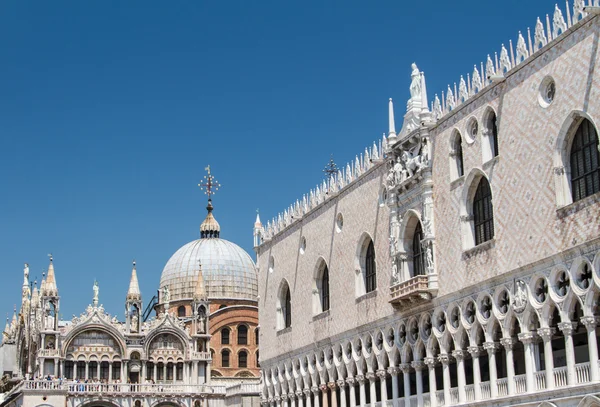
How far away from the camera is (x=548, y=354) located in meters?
26.9

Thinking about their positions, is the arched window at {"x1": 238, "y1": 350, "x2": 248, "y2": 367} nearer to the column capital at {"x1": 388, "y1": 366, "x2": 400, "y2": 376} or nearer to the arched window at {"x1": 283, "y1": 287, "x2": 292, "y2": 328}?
the arched window at {"x1": 283, "y1": 287, "x2": 292, "y2": 328}

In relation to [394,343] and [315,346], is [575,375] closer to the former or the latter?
[394,343]

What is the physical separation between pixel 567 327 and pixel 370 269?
538 inches

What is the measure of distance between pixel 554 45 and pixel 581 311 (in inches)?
291

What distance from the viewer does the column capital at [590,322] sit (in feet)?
82.4

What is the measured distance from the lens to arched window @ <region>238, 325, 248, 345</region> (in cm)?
6894

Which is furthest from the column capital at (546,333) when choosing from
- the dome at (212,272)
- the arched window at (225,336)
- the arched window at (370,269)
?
the dome at (212,272)

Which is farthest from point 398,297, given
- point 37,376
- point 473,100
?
point 37,376

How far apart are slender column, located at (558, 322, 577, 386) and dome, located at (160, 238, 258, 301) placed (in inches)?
1842

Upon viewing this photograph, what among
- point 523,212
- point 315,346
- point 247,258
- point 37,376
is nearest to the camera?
point 523,212

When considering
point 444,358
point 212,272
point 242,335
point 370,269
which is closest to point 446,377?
point 444,358

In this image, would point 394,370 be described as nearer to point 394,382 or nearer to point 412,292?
point 394,382

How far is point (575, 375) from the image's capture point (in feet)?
84.4

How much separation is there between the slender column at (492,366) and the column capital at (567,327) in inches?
145
